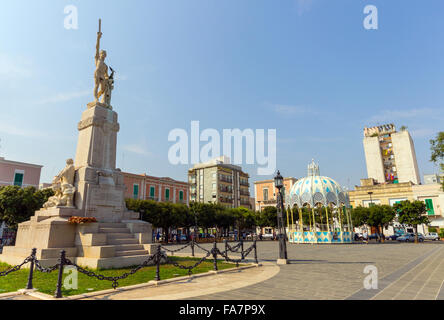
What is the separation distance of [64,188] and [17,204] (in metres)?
18.3

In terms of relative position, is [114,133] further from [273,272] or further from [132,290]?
[273,272]

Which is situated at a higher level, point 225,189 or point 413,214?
point 225,189

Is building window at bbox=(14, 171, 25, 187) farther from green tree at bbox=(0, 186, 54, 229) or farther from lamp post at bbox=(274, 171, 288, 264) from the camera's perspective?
lamp post at bbox=(274, 171, 288, 264)

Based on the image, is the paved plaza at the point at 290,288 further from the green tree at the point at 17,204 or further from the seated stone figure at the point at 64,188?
the green tree at the point at 17,204

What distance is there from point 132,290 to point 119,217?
5900mm

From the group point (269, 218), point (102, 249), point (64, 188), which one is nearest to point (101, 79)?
point (64, 188)

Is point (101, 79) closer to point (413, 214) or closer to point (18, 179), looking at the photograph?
point (18, 179)

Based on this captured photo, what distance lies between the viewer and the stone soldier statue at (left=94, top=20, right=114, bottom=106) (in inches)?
527

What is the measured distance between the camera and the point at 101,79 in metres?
13.5

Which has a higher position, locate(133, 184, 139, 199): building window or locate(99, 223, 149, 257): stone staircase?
locate(133, 184, 139, 199): building window

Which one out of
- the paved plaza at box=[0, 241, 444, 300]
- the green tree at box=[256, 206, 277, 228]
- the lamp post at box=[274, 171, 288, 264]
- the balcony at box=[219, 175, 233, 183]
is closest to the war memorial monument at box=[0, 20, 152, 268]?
the paved plaza at box=[0, 241, 444, 300]

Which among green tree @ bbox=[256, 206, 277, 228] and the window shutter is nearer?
the window shutter
